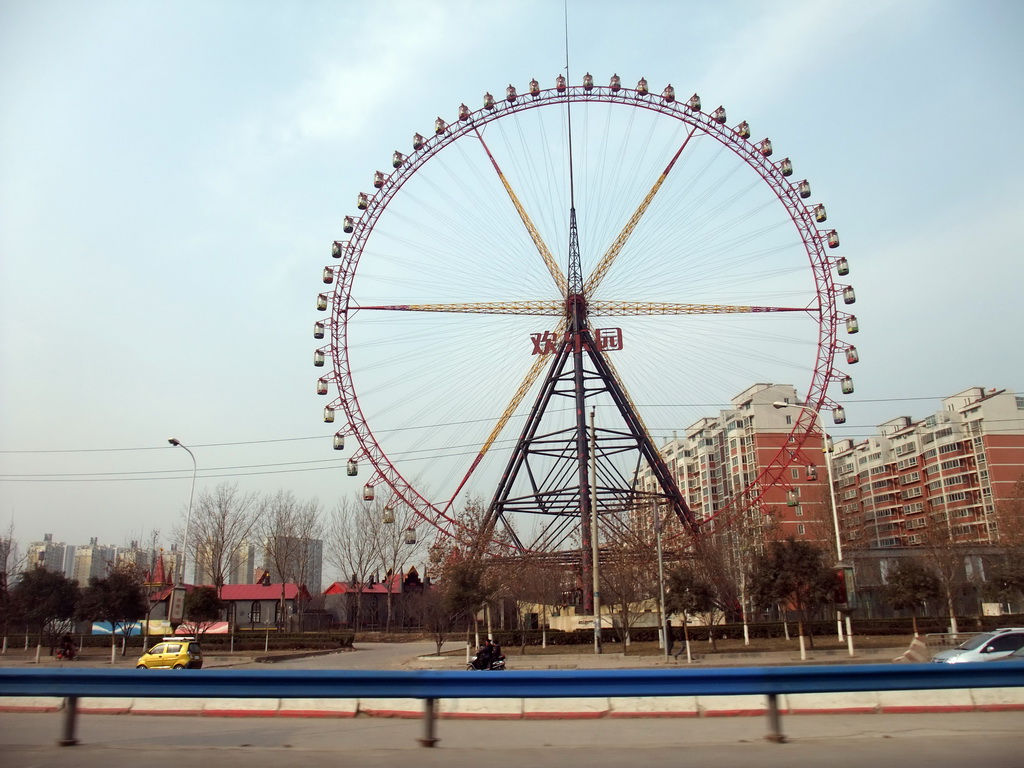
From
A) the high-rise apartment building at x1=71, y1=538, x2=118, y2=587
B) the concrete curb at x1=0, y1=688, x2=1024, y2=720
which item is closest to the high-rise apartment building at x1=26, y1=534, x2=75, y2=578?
the high-rise apartment building at x1=71, y1=538, x2=118, y2=587

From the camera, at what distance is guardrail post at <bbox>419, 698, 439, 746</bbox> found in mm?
8414

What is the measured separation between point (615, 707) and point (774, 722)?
3.05 m

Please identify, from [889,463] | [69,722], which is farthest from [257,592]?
[889,463]

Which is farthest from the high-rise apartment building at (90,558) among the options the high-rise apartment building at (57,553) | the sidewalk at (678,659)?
the sidewalk at (678,659)

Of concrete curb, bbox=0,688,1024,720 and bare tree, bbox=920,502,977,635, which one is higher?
bare tree, bbox=920,502,977,635

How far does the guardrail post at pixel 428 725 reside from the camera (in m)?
8.41

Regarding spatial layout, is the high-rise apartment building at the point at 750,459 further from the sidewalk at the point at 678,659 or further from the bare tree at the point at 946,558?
the sidewalk at the point at 678,659

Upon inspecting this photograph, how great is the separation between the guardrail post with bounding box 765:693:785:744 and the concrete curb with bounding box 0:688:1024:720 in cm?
183

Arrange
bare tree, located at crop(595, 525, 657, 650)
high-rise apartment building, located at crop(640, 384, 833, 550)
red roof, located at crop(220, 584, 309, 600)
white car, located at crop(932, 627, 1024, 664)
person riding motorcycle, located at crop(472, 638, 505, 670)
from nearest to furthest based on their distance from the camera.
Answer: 1. white car, located at crop(932, 627, 1024, 664)
2. person riding motorcycle, located at crop(472, 638, 505, 670)
3. bare tree, located at crop(595, 525, 657, 650)
4. high-rise apartment building, located at crop(640, 384, 833, 550)
5. red roof, located at crop(220, 584, 309, 600)

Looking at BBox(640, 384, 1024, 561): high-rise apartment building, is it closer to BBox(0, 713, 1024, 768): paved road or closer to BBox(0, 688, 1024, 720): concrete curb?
BBox(0, 688, 1024, 720): concrete curb

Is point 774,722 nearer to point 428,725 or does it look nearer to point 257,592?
point 428,725

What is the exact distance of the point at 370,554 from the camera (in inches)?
3110

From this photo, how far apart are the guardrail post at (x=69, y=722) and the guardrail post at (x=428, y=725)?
12.8 ft

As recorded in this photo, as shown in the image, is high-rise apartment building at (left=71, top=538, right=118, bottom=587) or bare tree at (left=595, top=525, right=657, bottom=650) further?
high-rise apartment building at (left=71, top=538, right=118, bottom=587)
